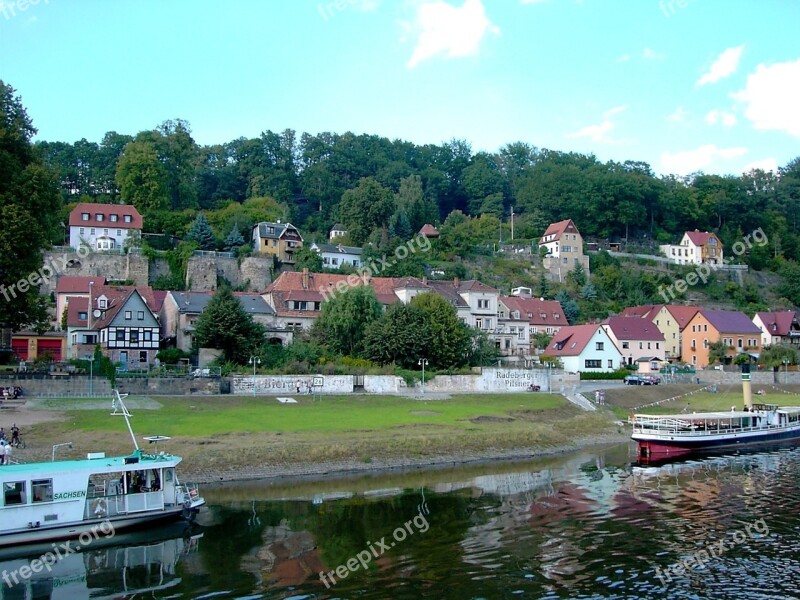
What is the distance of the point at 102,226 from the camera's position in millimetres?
90562

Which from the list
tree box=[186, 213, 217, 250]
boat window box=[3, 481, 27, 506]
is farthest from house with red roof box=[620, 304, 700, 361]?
boat window box=[3, 481, 27, 506]

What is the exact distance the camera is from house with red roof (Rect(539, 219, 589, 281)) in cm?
11388

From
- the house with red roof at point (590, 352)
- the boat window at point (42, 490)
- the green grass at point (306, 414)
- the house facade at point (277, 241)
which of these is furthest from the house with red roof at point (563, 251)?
the boat window at point (42, 490)

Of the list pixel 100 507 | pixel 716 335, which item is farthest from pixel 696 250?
pixel 100 507

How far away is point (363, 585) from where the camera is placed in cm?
2128

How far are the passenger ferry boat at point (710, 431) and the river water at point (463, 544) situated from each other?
882 cm

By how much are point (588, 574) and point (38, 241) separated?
4129cm

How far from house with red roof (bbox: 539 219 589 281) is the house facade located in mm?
39094

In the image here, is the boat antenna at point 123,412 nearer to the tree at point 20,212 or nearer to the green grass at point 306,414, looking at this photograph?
the green grass at point 306,414

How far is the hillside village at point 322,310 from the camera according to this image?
6875 cm

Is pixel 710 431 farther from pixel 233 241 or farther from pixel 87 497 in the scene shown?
pixel 233 241

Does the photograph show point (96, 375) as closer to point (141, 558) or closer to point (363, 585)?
point (141, 558)

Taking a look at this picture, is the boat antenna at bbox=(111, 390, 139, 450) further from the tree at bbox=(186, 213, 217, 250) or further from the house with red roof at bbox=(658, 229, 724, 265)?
the house with red roof at bbox=(658, 229, 724, 265)

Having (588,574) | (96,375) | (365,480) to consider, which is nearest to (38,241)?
(96,375)
